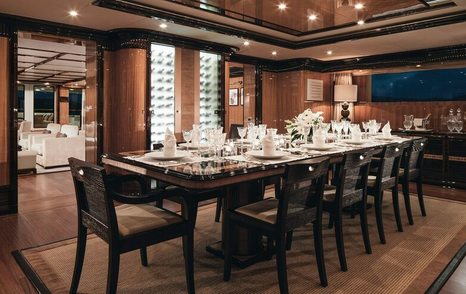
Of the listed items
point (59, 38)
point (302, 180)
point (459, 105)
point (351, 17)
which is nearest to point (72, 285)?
point (302, 180)

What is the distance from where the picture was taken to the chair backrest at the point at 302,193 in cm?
199

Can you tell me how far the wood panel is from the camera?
15.6 feet

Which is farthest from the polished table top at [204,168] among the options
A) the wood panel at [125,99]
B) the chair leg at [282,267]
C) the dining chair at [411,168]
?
the wood panel at [125,99]

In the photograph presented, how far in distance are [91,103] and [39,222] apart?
1.95 m

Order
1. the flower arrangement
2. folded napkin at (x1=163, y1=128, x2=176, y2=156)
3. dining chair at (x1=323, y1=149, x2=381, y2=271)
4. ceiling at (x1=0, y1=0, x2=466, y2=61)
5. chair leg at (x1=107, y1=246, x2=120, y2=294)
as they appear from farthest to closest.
→ ceiling at (x1=0, y1=0, x2=466, y2=61), the flower arrangement, dining chair at (x1=323, y1=149, x2=381, y2=271), folded napkin at (x1=163, y1=128, x2=176, y2=156), chair leg at (x1=107, y1=246, x2=120, y2=294)

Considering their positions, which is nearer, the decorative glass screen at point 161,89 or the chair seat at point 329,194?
the chair seat at point 329,194

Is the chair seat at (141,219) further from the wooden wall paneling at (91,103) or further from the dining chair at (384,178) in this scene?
the wooden wall paneling at (91,103)

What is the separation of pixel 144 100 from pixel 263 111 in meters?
3.08

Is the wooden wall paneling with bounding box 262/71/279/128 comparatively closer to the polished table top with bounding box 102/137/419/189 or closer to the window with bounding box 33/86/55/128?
the polished table top with bounding box 102/137/419/189

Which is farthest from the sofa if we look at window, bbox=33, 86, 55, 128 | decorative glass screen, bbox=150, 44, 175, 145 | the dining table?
window, bbox=33, 86, 55, 128

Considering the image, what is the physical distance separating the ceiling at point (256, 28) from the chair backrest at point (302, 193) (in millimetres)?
2476

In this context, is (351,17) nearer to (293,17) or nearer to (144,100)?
(293,17)

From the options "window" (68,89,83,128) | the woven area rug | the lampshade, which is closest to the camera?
the woven area rug

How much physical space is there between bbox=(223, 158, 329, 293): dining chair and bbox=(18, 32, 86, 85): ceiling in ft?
12.2
